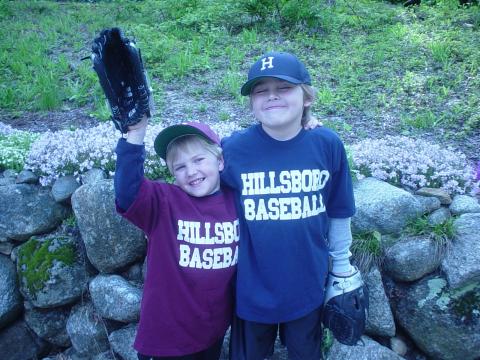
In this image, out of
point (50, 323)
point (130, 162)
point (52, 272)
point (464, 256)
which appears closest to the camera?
point (130, 162)

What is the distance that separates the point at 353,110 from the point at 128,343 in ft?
11.3

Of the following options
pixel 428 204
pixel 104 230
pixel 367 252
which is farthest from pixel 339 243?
→ pixel 104 230

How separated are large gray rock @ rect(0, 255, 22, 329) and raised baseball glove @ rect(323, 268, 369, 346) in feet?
8.33

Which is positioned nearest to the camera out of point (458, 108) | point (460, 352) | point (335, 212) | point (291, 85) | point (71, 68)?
A: point (291, 85)

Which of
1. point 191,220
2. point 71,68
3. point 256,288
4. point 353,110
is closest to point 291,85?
point 191,220

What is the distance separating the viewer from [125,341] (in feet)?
10.5

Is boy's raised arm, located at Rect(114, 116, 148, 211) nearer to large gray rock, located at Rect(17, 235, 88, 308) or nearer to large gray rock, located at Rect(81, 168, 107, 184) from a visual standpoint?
large gray rock, located at Rect(81, 168, 107, 184)

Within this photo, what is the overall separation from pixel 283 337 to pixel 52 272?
1.89 meters

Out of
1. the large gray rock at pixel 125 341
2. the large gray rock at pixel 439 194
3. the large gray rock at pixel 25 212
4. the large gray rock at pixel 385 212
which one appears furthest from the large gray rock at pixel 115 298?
the large gray rock at pixel 439 194

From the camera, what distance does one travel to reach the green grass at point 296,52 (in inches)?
205

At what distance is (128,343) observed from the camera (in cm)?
319

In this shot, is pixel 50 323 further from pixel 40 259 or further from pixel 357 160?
pixel 357 160

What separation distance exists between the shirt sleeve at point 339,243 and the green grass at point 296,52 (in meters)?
2.63

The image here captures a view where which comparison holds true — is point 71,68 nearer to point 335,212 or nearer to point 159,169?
point 159,169
